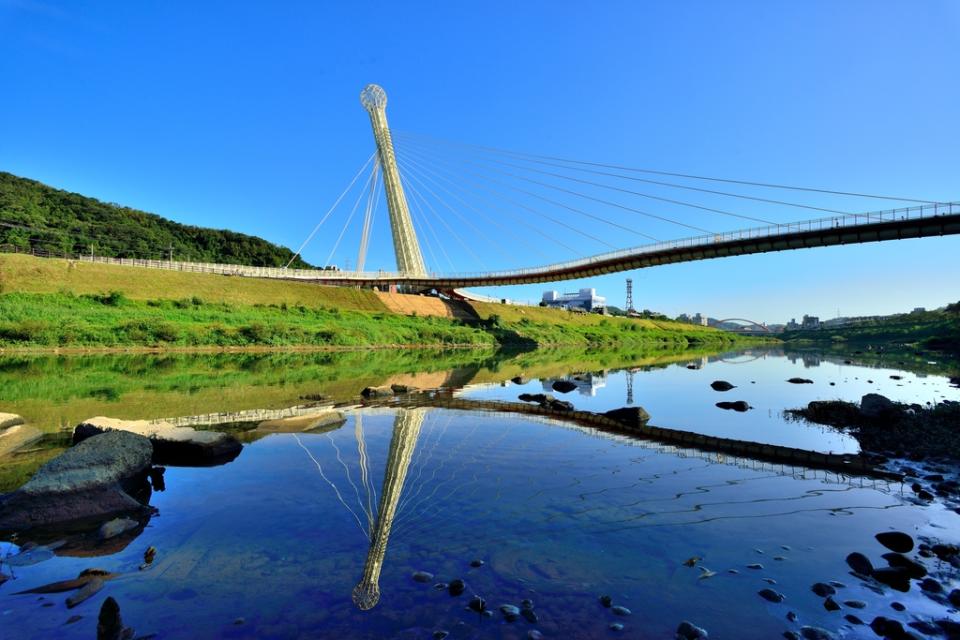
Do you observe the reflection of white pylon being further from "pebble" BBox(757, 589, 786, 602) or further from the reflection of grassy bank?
the reflection of grassy bank

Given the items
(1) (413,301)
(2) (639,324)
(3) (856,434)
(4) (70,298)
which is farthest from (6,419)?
(2) (639,324)

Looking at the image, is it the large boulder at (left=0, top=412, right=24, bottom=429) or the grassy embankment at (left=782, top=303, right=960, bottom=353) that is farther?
the grassy embankment at (left=782, top=303, right=960, bottom=353)

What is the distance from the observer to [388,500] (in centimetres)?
828

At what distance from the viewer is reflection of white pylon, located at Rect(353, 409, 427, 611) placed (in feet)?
17.4

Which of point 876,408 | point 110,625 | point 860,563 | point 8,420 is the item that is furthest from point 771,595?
point 8,420

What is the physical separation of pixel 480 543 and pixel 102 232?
5899 inches

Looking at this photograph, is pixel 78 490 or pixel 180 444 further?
pixel 180 444

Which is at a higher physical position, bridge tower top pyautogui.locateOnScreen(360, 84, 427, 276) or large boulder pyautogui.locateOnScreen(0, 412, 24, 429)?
bridge tower top pyautogui.locateOnScreen(360, 84, 427, 276)

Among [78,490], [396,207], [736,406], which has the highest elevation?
[396,207]

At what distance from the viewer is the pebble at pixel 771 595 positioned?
5219 mm

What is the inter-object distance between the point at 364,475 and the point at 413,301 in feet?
259

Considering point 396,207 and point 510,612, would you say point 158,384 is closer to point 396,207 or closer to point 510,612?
point 510,612

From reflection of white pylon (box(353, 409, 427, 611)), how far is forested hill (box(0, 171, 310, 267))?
3956 inches

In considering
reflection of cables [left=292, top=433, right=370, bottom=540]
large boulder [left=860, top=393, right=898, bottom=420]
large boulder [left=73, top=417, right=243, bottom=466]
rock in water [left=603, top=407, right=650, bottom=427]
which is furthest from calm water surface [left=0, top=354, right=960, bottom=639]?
large boulder [left=860, top=393, right=898, bottom=420]
